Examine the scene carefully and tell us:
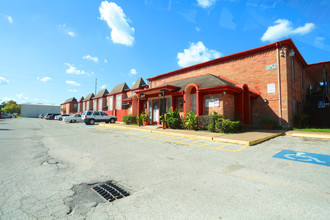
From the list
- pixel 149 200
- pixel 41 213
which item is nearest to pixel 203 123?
pixel 149 200

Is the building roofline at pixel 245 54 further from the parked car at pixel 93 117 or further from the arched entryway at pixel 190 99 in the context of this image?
the parked car at pixel 93 117

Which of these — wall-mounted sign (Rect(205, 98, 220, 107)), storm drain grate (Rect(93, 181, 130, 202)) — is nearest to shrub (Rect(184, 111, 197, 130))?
wall-mounted sign (Rect(205, 98, 220, 107))

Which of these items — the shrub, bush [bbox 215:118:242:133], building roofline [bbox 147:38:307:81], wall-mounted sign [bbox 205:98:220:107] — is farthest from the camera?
building roofline [bbox 147:38:307:81]

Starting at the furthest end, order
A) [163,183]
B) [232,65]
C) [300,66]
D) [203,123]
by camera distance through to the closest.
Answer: [300,66] → [232,65] → [203,123] → [163,183]

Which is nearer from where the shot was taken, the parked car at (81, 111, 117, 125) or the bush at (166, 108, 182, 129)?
the bush at (166, 108, 182, 129)

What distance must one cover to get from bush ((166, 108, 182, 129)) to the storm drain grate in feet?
34.9

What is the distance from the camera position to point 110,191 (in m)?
3.00

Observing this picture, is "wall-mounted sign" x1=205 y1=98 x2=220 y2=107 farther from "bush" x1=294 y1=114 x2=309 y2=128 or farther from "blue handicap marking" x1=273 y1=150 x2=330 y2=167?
"bush" x1=294 y1=114 x2=309 y2=128

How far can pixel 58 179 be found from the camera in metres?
3.51

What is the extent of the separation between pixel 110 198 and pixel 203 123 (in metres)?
10.2

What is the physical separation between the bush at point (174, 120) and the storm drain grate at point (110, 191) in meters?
10.6

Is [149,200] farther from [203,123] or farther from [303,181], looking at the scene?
[203,123]

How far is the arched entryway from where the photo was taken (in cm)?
1352

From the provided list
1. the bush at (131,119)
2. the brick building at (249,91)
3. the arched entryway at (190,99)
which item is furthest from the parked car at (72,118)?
the arched entryway at (190,99)
